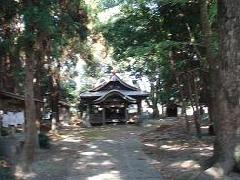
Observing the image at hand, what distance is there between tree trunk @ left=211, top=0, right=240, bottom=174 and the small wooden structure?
112ft

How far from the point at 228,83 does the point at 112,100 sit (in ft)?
117

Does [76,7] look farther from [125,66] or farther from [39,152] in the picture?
[125,66]

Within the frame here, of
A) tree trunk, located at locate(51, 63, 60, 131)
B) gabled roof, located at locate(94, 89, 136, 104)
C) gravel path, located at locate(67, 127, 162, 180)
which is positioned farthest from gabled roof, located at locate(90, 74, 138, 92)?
gravel path, located at locate(67, 127, 162, 180)

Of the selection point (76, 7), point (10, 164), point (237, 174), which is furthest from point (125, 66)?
point (237, 174)

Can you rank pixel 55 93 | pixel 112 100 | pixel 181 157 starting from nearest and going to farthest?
1. pixel 181 157
2. pixel 55 93
3. pixel 112 100

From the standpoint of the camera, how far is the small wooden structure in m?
45.8

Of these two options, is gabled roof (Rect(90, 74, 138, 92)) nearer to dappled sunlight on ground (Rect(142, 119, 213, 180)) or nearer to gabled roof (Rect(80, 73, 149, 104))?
gabled roof (Rect(80, 73, 149, 104))

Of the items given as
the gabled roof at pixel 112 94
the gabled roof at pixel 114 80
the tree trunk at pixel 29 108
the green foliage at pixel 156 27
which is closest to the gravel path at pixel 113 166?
the tree trunk at pixel 29 108

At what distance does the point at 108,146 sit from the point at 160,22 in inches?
268

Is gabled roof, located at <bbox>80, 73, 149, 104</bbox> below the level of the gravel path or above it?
above

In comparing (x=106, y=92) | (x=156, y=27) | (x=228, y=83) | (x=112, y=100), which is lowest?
(x=228, y=83)

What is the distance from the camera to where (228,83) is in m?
10.9

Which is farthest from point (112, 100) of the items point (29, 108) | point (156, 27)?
point (29, 108)

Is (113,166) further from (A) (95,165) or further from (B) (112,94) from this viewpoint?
(B) (112,94)
